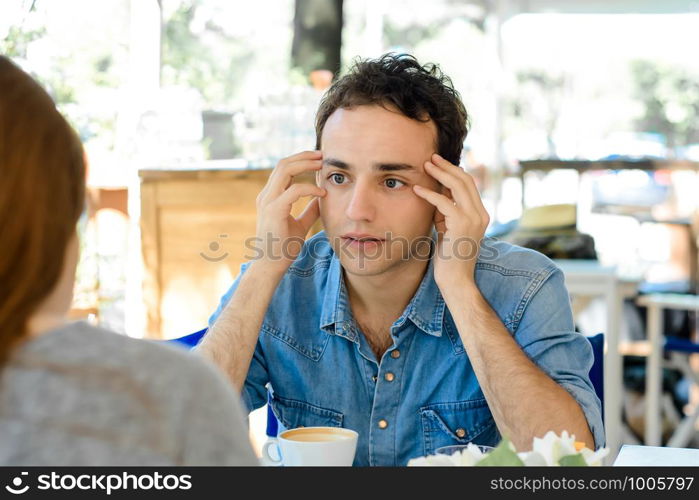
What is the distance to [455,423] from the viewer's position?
168 cm

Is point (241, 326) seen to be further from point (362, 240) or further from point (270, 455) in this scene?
point (270, 455)

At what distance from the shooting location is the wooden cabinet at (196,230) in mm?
3754

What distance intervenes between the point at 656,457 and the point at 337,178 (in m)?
0.79

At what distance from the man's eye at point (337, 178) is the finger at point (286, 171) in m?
0.04

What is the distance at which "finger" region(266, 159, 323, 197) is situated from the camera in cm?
184

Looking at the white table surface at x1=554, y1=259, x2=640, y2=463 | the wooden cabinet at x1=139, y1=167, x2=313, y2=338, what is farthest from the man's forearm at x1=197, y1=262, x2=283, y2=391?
the white table surface at x1=554, y1=259, x2=640, y2=463

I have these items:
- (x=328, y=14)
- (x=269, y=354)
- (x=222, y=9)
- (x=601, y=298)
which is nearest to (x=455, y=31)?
(x=222, y=9)

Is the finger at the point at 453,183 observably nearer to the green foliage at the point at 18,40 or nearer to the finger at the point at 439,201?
the finger at the point at 439,201

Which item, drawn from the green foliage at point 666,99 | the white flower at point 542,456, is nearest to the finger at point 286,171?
the white flower at point 542,456

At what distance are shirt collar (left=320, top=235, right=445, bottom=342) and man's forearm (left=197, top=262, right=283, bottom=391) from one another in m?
0.12

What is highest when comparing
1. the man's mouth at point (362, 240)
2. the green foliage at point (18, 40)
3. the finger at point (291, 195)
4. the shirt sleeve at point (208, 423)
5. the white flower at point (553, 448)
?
the green foliage at point (18, 40)

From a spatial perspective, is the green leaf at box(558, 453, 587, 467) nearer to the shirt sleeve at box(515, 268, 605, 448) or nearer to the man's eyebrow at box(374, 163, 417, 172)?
the shirt sleeve at box(515, 268, 605, 448)

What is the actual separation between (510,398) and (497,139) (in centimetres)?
967
